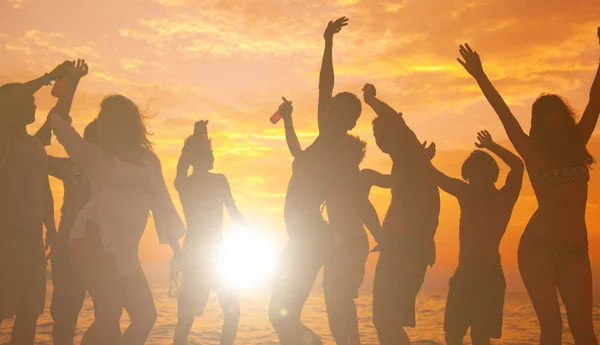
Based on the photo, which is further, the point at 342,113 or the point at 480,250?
the point at 480,250

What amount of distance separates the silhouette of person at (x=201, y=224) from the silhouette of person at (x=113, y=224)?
256 cm

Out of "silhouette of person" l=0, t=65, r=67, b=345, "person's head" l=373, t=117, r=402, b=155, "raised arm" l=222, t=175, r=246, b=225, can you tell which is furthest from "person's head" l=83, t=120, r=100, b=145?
"person's head" l=373, t=117, r=402, b=155

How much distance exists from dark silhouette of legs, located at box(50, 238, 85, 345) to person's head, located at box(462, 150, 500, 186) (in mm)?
4423

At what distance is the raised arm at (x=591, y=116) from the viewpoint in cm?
482

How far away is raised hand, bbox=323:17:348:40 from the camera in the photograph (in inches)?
223

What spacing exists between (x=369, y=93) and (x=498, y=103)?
3.50ft

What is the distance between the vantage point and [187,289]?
7461 millimetres

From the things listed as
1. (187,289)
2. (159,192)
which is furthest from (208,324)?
(159,192)

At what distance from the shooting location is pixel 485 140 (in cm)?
630

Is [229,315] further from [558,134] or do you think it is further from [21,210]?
[558,134]

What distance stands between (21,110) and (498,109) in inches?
163

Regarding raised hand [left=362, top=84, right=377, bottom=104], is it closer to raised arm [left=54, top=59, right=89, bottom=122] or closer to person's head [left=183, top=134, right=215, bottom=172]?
raised arm [left=54, top=59, right=89, bottom=122]

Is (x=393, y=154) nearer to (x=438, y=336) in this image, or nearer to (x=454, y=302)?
(x=454, y=302)

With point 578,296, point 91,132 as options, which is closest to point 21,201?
point 91,132
